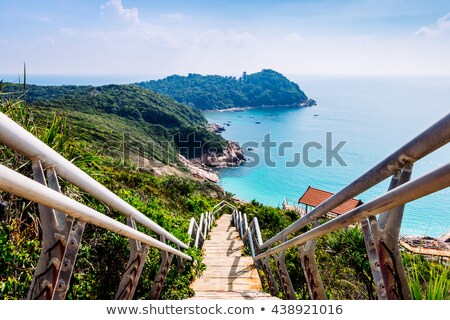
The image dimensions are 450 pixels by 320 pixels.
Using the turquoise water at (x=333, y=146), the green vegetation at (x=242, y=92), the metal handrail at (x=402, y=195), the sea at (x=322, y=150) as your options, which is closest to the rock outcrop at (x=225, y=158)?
the sea at (x=322, y=150)

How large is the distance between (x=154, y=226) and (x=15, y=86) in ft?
8.57

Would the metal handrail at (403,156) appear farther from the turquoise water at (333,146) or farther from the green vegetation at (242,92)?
the green vegetation at (242,92)

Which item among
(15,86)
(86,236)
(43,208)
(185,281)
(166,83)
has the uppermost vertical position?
(166,83)

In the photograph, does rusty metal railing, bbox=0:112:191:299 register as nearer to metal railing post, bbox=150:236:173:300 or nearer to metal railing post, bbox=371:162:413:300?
metal railing post, bbox=371:162:413:300

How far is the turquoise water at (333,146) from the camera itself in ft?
161

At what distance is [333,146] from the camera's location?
84.4 m

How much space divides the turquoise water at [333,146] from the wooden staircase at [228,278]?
45.5 ft

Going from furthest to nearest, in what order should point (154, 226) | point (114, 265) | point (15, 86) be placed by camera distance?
1. point (15, 86)
2. point (114, 265)
3. point (154, 226)

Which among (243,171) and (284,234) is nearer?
(284,234)

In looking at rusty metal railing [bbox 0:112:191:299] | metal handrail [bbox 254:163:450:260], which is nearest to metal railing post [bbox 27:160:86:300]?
rusty metal railing [bbox 0:112:191:299]

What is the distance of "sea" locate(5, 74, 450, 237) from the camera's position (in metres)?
50.5

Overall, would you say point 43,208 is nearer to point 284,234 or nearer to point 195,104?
point 284,234
